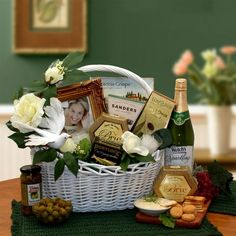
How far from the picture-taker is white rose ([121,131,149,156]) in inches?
52.0

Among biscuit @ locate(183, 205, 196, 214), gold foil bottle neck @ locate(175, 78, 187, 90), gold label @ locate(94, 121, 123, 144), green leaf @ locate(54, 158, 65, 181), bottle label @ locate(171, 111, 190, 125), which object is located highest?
gold foil bottle neck @ locate(175, 78, 187, 90)

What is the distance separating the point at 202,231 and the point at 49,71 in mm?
552

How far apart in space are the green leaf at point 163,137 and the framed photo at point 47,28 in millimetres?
1725

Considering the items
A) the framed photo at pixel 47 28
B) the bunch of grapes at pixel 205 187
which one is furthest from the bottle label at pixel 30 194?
the framed photo at pixel 47 28

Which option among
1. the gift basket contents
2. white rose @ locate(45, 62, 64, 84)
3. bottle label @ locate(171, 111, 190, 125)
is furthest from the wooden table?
white rose @ locate(45, 62, 64, 84)

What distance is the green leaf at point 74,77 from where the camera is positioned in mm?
1421

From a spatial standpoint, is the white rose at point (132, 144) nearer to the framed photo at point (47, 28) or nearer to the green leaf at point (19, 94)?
the green leaf at point (19, 94)

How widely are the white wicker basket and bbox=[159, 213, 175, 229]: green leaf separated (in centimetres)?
12

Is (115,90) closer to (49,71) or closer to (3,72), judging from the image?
(49,71)

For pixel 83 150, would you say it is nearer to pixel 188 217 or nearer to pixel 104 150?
pixel 104 150

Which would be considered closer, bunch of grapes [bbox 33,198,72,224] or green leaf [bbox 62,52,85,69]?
bunch of grapes [bbox 33,198,72,224]

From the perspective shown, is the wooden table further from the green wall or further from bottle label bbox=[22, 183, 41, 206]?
the green wall

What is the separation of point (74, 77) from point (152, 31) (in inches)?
66.6

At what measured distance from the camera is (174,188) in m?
1.39
